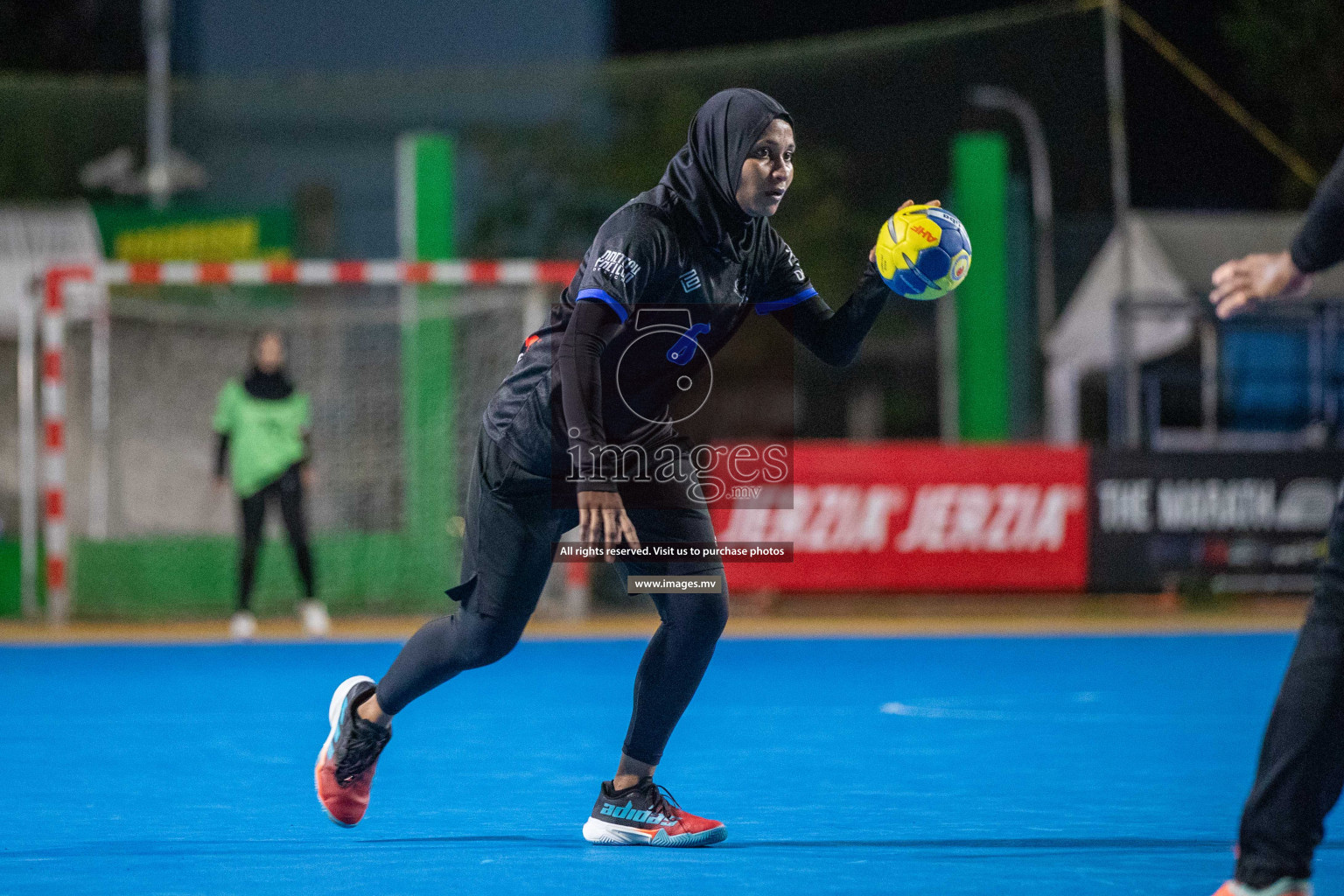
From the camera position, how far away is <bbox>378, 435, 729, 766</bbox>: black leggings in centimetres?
456

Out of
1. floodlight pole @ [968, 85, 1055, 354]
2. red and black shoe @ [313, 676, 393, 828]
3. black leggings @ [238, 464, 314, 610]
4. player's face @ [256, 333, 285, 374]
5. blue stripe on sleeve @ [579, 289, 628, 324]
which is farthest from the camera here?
floodlight pole @ [968, 85, 1055, 354]

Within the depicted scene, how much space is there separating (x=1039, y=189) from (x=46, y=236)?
381 inches

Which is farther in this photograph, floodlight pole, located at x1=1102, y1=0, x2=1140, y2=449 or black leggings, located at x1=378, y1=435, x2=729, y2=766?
floodlight pole, located at x1=1102, y1=0, x2=1140, y2=449

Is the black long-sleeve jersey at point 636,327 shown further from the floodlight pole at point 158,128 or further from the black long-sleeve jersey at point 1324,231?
the floodlight pole at point 158,128

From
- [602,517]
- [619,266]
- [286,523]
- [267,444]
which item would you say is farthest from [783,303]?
[286,523]

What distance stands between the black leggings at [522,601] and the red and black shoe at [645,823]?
0.50 feet

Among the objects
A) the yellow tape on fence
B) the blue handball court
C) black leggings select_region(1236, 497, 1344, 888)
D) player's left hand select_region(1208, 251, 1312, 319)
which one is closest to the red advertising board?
the yellow tape on fence

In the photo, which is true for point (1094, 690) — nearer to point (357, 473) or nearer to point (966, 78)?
point (357, 473)

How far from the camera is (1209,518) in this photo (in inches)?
564

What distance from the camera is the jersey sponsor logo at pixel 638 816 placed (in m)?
4.66

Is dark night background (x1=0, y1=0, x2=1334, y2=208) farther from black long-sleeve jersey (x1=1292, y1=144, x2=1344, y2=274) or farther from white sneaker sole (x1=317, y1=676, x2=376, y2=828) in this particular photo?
black long-sleeve jersey (x1=1292, y1=144, x2=1344, y2=274)

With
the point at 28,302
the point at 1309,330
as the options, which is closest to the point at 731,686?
the point at 28,302

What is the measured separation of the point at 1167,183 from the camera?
20734 mm

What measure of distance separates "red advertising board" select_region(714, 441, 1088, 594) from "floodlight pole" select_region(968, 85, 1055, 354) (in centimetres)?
342
